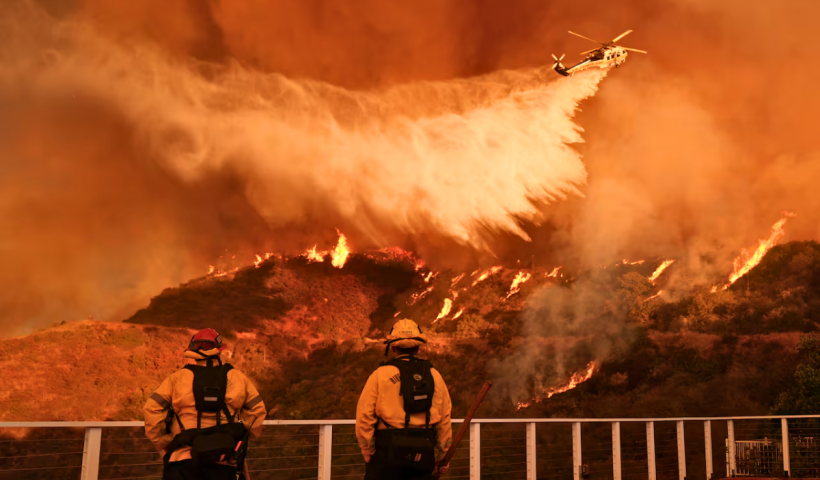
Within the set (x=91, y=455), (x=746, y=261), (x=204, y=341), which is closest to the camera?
(x=204, y=341)

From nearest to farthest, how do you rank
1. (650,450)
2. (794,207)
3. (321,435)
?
(321,435), (650,450), (794,207)

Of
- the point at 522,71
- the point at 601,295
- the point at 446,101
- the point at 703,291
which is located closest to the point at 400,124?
the point at 446,101

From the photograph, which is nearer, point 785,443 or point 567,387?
point 785,443

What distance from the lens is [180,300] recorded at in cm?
7050

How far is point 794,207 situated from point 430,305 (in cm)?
3211

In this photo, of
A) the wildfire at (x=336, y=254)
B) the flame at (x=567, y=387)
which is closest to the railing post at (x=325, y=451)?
the flame at (x=567, y=387)

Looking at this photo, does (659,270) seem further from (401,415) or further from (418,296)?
(401,415)

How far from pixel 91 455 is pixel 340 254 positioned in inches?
2709

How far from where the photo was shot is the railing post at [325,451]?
287 inches

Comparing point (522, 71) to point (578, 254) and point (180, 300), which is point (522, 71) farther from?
point (180, 300)

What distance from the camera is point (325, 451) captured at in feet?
24.1

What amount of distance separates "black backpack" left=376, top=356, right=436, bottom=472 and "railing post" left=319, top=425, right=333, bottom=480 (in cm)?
221

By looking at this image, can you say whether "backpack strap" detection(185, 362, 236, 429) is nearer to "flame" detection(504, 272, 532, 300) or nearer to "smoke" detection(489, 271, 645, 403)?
"smoke" detection(489, 271, 645, 403)

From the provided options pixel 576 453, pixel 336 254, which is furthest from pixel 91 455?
pixel 336 254
